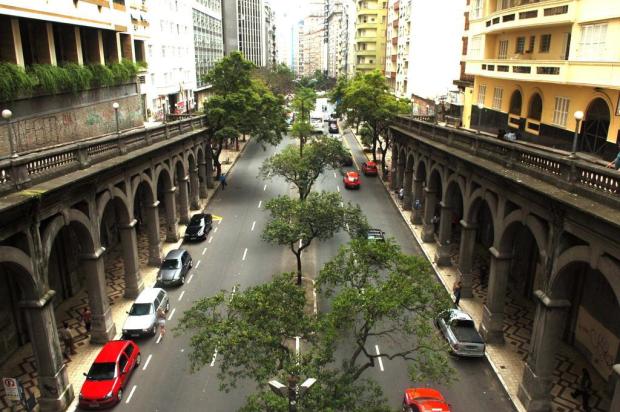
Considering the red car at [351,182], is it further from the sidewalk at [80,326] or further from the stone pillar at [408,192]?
the sidewalk at [80,326]

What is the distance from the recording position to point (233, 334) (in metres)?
15.4

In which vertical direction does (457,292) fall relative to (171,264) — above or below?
below

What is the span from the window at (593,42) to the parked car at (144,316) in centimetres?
2683

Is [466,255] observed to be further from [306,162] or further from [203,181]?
[203,181]

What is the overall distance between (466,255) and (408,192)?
19.6m

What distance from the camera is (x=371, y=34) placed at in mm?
112188

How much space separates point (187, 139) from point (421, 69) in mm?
45992

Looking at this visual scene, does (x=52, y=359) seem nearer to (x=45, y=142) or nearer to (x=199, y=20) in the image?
(x=45, y=142)

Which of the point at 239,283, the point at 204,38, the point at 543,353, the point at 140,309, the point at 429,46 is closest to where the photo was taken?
the point at 543,353

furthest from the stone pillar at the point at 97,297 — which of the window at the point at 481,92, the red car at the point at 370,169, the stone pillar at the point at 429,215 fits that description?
the red car at the point at 370,169

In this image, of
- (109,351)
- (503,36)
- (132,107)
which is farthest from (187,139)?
(503,36)

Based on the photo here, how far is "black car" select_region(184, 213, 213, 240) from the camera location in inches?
1565

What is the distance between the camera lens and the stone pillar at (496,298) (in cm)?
2448

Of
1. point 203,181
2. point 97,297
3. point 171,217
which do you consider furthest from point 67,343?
point 203,181
